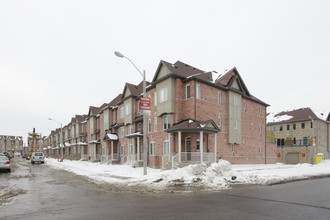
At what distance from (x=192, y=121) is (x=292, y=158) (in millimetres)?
34565

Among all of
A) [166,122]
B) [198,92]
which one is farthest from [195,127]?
[166,122]

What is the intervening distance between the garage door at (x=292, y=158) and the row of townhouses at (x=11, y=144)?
461 ft

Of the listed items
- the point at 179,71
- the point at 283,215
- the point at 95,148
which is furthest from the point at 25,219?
the point at 95,148

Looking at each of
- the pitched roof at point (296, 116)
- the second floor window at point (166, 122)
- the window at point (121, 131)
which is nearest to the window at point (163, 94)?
the second floor window at point (166, 122)

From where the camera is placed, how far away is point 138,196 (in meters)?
10.1

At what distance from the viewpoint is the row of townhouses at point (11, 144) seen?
136 m

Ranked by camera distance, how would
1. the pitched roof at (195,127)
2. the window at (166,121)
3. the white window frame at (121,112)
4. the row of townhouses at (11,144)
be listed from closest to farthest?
the pitched roof at (195,127) → the window at (166,121) → the white window frame at (121,112) → the row of townhouses at (11,144)

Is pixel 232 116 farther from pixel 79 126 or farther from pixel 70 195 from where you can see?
pixel 79 126

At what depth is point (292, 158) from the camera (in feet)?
157

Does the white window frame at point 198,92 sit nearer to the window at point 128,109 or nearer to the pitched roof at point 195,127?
the pitched roof at point 195,127

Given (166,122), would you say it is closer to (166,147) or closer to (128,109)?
(166,147)

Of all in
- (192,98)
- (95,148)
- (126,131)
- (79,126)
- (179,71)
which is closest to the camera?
(192,98)

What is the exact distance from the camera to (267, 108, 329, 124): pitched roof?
1877 inches

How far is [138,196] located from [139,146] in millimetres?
20985
